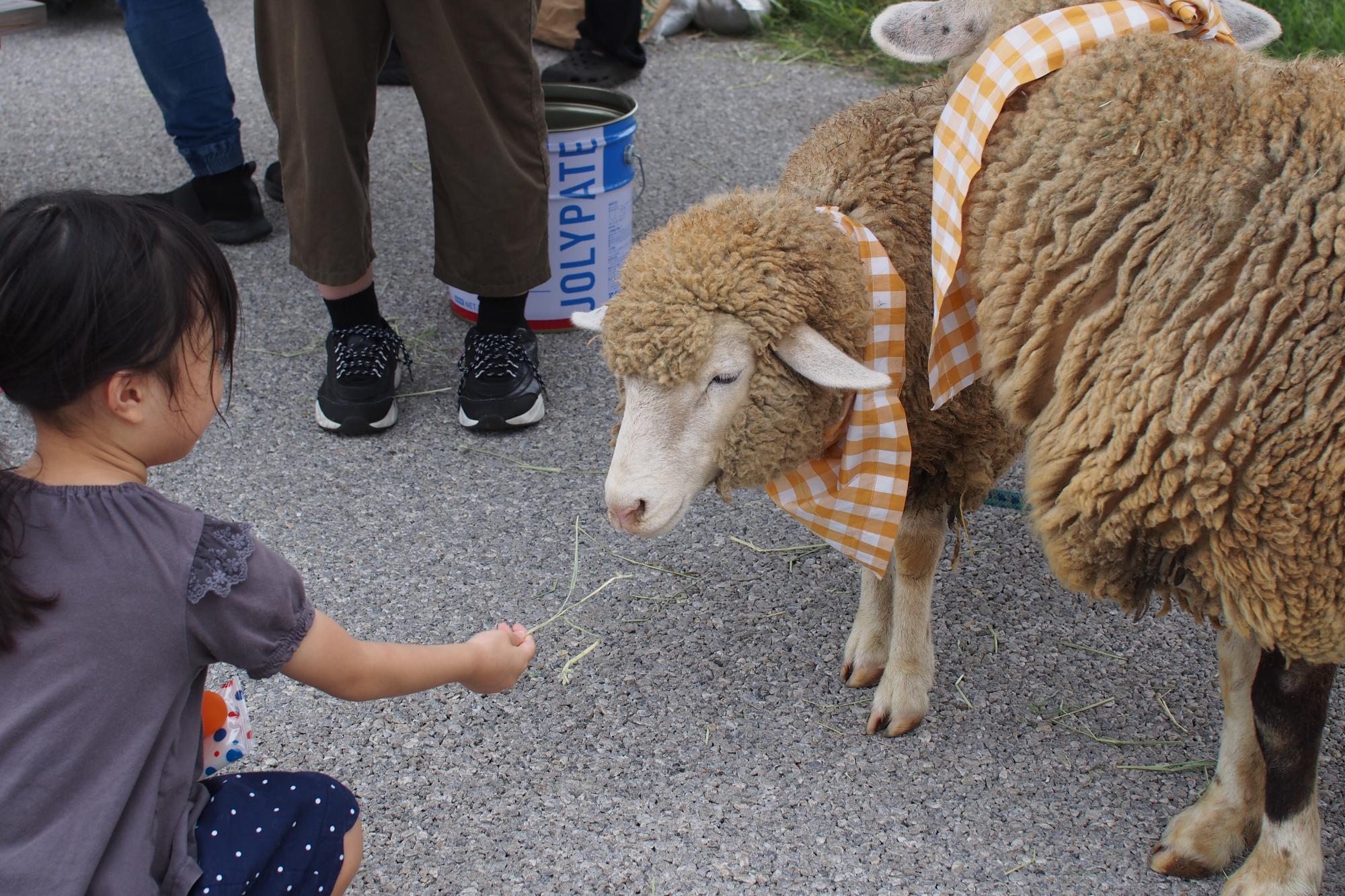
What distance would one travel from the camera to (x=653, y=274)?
78.5 inches

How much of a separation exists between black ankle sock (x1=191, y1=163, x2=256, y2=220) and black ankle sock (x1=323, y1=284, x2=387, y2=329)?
1.22 m

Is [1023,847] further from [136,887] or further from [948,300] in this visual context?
[136,887]

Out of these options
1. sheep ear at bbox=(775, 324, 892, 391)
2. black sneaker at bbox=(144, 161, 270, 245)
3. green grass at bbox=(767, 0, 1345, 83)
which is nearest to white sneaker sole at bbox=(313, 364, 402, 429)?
black sneaker at bbox=(144, 161, 270, 245)

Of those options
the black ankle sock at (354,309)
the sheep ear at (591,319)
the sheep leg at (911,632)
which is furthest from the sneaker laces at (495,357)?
the sheep leg at (911,632)

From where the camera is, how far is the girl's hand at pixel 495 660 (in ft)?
5.49

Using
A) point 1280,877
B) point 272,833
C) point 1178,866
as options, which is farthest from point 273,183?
point 1280,877

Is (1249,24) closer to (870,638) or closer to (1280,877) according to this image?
(870,638)

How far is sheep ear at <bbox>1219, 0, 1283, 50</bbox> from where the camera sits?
2.30 m

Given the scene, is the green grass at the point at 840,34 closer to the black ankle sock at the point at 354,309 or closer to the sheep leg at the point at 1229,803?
the black ankle sock at the point at 354,309

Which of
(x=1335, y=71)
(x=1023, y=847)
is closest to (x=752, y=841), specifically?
(x=1023, y=847)

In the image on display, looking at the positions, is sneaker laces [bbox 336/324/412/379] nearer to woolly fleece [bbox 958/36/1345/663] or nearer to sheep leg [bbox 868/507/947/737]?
sheep leg [bbox 868/507/947/737]

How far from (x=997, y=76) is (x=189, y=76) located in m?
3.14

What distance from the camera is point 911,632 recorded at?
7.95 feet

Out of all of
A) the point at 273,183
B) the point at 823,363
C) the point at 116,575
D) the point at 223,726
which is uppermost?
the point at 116,575
